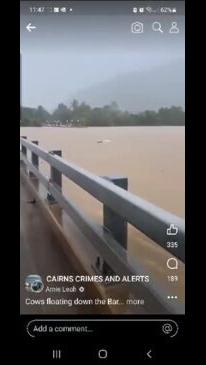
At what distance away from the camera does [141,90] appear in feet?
8.84

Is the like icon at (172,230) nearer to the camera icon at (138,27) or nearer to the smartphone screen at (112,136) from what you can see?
the smartphone screen at (112,136)

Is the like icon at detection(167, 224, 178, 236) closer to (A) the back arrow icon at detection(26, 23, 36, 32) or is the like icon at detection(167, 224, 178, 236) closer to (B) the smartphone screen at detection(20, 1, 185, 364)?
(B) the smartphone screen at detection(20, 1, 185, 364)

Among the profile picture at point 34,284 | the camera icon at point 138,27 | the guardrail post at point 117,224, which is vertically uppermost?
the camera icon at point 138,27

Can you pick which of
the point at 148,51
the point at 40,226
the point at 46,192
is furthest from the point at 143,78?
the point at 46,192

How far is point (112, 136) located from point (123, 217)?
27 centimetres

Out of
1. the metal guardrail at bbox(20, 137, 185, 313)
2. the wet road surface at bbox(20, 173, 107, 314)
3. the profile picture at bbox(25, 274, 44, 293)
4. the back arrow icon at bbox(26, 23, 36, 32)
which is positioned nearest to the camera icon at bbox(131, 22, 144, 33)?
the back arrow icon at bbox(26, 23, 36, 32)

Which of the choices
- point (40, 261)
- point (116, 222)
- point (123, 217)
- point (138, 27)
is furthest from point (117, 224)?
point (138, 27)

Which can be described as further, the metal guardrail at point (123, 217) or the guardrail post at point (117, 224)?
the guardrail post at point (117, 224)

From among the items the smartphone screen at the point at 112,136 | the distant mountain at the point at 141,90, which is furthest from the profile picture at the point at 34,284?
the distant mountain at the point at 141,90

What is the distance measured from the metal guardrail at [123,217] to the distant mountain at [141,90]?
289 millimetres

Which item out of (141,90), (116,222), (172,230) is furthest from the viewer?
(116,222)

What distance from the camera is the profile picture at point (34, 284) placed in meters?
2.61

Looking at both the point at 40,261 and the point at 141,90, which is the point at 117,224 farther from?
the point at 141,90
